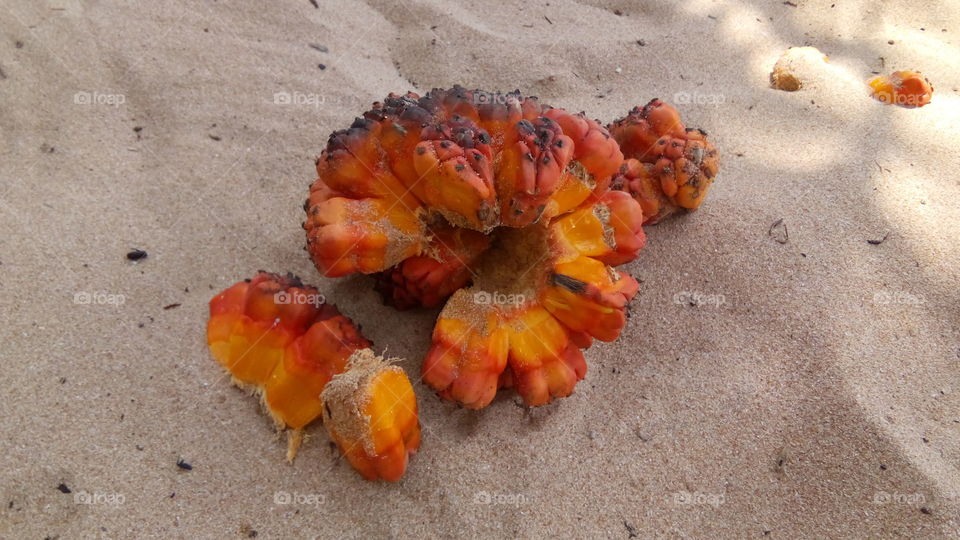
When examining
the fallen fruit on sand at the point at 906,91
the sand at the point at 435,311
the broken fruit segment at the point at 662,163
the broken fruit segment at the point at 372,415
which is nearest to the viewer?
the broken fruit segment at the point at 372,415

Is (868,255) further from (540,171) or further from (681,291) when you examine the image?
(540,171)

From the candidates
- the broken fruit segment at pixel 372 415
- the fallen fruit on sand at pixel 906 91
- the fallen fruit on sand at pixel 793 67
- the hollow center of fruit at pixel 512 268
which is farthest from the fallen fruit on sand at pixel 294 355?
the fallen fruit on sand at pixel 906 91

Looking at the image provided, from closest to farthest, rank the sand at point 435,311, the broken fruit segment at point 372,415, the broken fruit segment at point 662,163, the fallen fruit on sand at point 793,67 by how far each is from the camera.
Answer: the broken fruit segment at point 372,415
the sand at point 435,311
the broken fruit segment at point 662,163
the fallen fruit on sand at point 793,67

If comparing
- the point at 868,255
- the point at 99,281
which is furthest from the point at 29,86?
the point at 868,255

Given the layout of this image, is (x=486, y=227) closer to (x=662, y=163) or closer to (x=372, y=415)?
(x=372, y=415)

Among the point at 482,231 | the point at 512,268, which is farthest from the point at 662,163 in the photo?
the point at 482,231

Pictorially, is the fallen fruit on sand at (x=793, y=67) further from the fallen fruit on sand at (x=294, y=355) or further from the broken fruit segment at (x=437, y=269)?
the fallen fruit on sand at (x=294, y=355)
